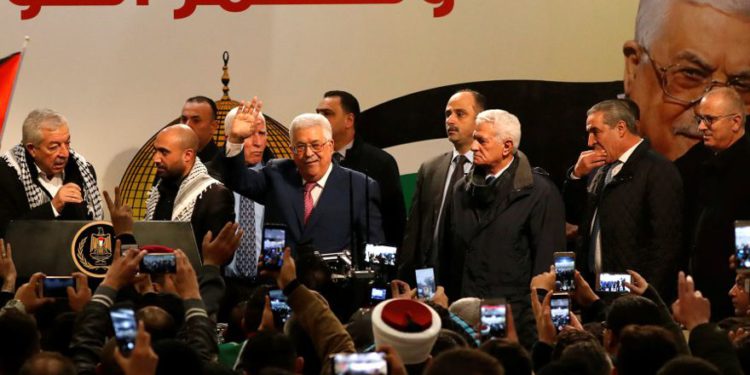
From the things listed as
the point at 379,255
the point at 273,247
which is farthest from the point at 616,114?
the point at 273,247

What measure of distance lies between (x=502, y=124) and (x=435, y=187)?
650 mm

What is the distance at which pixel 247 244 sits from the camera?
6.46 metres

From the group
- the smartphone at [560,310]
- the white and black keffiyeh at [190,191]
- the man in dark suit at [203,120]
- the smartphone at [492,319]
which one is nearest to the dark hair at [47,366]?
the smartphone at [492,319]

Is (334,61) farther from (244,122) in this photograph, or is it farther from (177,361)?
(177,361)

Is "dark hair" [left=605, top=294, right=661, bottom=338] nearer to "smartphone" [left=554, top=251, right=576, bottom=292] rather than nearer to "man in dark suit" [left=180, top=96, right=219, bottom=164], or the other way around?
"smartphone" [left=554, top=251, right=576, bottom=292]

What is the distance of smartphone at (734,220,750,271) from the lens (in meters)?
4.89

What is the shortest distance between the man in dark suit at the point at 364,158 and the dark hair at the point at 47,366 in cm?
379

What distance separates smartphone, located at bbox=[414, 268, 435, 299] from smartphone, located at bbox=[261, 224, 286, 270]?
70 centimetres

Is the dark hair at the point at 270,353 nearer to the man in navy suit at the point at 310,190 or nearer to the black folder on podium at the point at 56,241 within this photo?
the black folder on podium at the point at 56,241

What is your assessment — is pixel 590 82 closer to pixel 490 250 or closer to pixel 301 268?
pixel 490 250

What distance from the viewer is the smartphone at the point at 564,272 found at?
16.5 feet

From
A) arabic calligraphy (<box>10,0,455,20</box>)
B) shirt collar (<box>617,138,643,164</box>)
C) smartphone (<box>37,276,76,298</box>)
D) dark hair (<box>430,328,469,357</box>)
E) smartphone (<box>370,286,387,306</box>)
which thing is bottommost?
smartphone (<box>370,286,387,306</box>)

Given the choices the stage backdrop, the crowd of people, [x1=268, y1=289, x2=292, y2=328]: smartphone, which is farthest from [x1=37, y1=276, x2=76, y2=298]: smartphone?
the stage backdrop

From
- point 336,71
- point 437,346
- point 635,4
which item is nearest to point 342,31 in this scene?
point 336,71
